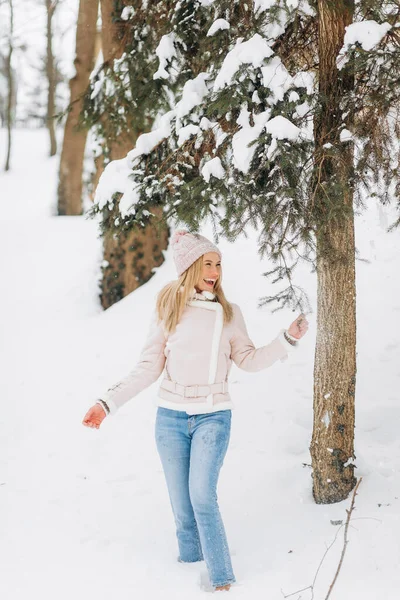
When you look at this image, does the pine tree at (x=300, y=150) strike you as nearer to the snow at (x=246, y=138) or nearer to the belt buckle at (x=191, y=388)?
the snow at (x=246, y=138)

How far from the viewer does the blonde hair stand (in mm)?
3793

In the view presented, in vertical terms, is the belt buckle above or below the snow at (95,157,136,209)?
below

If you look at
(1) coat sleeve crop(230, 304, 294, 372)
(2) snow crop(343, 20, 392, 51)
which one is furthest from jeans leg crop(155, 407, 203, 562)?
(2) snow crop(343, 20, 392, 51)

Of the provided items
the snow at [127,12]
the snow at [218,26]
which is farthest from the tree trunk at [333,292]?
the snow at [127,12]

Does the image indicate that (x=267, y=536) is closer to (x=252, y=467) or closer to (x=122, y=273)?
(x=252, y=467)

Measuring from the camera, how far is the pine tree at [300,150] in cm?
346

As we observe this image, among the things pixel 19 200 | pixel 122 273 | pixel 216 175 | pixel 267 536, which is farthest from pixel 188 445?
pixel 19 200

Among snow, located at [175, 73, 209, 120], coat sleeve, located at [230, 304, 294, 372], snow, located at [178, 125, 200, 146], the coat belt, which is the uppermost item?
snow, located at [175, 73, 209, 120]

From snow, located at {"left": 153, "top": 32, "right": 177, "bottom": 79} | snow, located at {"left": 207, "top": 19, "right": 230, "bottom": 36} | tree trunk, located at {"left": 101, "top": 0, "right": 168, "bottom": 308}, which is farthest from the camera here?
tree trunk, located at {"left": 101, "top": 0, "right": 168, "bottom": 308}

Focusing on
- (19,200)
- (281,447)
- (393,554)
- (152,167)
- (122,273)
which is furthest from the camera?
(19,200)

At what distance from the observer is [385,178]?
12.5 ft

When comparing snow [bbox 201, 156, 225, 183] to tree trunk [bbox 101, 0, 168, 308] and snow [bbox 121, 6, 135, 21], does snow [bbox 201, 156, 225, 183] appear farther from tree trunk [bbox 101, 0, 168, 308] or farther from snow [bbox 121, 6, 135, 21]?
tree trunk [bbox 101, 0, 168, 308]

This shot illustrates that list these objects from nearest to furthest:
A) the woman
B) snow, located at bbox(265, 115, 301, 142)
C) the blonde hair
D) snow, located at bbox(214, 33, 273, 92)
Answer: snow, located at bbox(265, 115, 301, 142)
snow, located at bbox(214, 33, 273, 92)
the woman
the blonde hair

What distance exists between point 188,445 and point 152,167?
6.63ft
